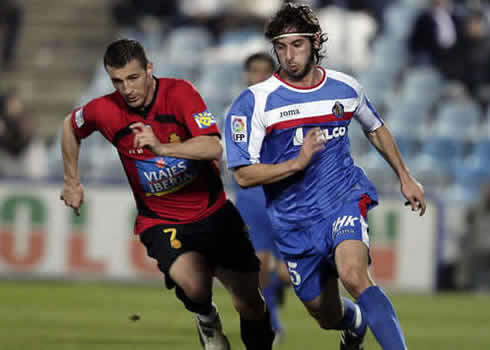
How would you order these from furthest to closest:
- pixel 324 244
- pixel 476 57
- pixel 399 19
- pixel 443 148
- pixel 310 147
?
pixel 399 19 → pixel 476 57 → pixel 443 148 → pixel 324 244 → pixel 310 147

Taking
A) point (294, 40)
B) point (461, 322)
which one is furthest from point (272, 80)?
point (461, 322)

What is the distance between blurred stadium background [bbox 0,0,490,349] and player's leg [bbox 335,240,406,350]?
2860 millimetres

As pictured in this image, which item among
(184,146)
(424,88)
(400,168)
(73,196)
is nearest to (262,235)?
(73,196)

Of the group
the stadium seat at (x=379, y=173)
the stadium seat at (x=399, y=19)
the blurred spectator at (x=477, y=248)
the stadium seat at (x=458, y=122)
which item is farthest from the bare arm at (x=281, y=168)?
the stadium seat at (x=399, y=19)

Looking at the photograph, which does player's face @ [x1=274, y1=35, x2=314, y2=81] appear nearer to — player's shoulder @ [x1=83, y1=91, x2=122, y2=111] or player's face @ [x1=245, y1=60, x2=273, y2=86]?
player's shoulder @ [x1=83, y1=91, x2=122, y2=111]

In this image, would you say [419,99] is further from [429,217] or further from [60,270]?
[60,270]

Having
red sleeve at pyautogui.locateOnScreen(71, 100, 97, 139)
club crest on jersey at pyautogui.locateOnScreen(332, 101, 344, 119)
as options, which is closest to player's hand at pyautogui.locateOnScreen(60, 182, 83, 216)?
red sleeve at pyautogui.locateOnScreen(71, 100, 97, 139)

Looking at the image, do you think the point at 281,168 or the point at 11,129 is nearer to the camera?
the point at 281,168

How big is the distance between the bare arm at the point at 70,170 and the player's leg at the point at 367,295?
1.69 metres

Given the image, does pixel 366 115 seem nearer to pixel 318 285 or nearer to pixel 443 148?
pixel 318 285

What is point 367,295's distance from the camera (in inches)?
227

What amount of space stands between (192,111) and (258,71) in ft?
7.22

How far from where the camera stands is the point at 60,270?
1383 centimetres

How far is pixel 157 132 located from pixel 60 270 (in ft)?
25.5
